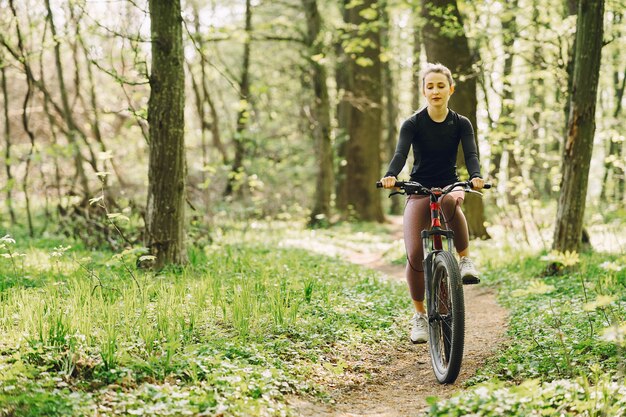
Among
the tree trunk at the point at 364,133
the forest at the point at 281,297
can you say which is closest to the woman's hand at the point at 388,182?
the forest at the point at 281,297

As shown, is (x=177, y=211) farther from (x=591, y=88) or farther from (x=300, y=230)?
(x=300, y=230)

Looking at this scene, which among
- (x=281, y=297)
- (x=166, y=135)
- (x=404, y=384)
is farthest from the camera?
(x=166, y=135)

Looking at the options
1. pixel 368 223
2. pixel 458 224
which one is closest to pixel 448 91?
pixel 458 224

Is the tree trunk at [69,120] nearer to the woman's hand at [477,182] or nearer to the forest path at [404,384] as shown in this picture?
the forest path at [404,384]

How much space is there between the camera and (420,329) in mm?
5422

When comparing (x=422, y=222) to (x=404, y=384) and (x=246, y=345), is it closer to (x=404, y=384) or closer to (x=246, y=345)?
(x=404, y=384)

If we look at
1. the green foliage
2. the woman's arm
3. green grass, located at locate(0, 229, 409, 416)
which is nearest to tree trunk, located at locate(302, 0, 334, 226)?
green grass, located at locate(0, 229, 409, 416)

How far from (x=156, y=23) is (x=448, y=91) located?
12.7 feet

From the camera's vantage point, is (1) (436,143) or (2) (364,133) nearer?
(1) (436,143)

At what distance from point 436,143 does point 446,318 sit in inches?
60.1

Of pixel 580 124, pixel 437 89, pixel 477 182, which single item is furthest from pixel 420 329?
pixel 580 124

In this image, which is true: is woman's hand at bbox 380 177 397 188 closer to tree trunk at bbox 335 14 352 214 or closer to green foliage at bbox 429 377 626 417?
green foliage at bbox 429 377 626 417

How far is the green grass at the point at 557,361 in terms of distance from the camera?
3.45 meters

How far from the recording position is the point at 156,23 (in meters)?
7.10
